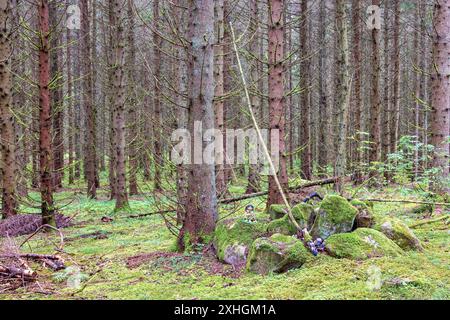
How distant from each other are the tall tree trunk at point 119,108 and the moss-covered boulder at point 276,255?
7.88 meters

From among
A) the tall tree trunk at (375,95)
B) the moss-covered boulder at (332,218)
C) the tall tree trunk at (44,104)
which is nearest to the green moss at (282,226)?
the moss-covered boulder at (332,218)

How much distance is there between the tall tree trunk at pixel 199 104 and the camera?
5.80 metres

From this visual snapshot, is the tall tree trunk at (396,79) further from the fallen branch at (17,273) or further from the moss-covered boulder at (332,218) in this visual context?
the fallen branch at (17,273)

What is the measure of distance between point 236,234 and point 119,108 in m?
7.88

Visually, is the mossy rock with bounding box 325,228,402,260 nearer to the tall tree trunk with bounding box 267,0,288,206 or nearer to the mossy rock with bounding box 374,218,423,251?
the mossy rock with bounding box 374,218,423,251

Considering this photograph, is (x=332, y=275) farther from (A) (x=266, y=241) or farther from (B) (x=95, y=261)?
(B) (x=95, y=261)

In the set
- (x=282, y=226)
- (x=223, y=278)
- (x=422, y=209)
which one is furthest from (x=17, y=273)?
(x=422, y=209)

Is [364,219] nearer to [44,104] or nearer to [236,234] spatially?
[236,234]

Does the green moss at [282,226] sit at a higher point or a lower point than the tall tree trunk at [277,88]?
lower

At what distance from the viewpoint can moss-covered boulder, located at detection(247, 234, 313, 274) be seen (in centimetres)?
475

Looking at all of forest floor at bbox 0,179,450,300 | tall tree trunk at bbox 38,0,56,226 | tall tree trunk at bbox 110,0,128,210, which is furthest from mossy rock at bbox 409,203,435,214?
tall tree trunk at bbox 110,0,128,210

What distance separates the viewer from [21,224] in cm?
928

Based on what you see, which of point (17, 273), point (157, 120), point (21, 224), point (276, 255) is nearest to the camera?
point (276, 255)

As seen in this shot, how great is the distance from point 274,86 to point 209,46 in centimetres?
222
